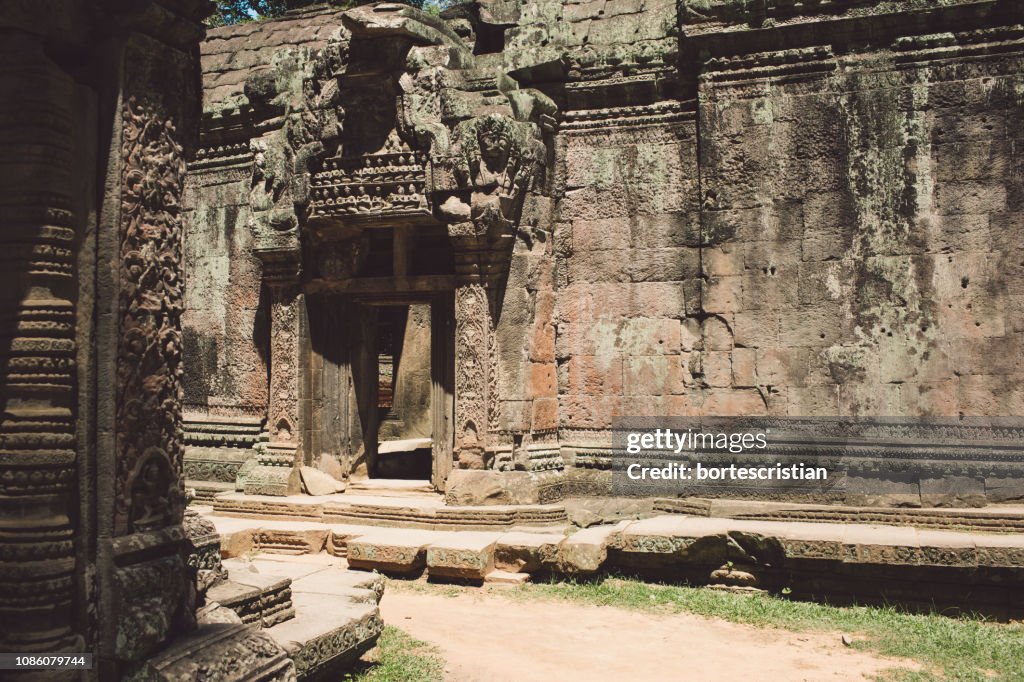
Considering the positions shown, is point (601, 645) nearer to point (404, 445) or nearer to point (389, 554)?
point (389, 554)

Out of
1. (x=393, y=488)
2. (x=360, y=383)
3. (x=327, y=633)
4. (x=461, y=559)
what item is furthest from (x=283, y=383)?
(x=327, y=633)

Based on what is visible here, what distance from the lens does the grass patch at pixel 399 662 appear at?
15.9ft

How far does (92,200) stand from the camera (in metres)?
3.42

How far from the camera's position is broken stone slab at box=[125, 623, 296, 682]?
10.8ft

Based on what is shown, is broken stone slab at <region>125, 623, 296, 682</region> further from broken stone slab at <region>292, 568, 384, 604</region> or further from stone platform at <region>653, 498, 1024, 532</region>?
stone platform at <region>653, 498, 1024, 532</region>

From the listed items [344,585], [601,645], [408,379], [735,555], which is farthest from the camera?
[408,379]

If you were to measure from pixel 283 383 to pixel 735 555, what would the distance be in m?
4.86

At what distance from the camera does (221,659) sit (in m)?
3.48

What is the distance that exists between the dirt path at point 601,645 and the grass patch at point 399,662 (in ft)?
0.34

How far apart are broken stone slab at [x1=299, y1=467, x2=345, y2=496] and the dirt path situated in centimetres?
244

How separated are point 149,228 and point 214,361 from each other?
7088mm

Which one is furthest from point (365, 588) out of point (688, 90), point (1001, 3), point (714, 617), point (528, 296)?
point (1001, 3)

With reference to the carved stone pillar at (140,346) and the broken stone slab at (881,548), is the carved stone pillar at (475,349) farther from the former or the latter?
the carved stone pillar at (140,346)

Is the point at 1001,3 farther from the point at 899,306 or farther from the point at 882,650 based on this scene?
the point at 882,650
